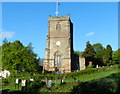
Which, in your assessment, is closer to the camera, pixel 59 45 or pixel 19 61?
pixel 19 61

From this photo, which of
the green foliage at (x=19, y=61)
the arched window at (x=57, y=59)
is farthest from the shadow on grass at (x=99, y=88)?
the arched window at (x=57, y=59)

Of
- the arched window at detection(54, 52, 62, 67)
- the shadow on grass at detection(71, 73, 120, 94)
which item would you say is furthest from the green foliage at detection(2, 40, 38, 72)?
the shadow on grass at detection(71, 73, 120, 94)

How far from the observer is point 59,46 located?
58.8 m

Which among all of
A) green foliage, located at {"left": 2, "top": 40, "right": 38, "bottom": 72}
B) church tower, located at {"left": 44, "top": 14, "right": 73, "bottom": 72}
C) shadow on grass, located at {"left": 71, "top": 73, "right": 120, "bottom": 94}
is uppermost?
church tower, located at {"left": 44, "top": 14, "right": 73, "bottom": 72}

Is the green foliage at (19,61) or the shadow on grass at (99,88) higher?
the green foliage at (19,61)

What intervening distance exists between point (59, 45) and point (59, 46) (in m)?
0.24

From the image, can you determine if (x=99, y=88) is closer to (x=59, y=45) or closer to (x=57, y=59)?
(x=57, y=59)

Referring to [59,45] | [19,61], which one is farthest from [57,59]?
[19,61]

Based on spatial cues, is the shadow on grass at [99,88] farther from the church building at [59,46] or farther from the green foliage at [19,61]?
the church building at [59,46]

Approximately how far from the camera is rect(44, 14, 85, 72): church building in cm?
5747

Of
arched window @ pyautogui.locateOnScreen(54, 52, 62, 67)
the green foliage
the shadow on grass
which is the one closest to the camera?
the shadow on grass

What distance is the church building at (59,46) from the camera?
57.5 metres

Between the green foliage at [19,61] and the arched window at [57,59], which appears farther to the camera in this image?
the arched window at [57,59]

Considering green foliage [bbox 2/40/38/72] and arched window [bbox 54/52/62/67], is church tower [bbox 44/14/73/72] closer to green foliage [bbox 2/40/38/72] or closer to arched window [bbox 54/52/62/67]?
arched window [bbox 54/52/62/67]
